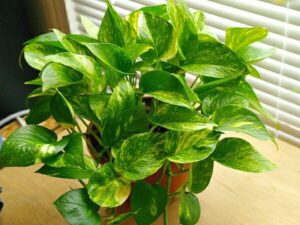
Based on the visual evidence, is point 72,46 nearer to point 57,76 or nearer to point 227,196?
point 57,76

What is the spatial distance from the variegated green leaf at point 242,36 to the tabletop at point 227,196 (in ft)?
1.06

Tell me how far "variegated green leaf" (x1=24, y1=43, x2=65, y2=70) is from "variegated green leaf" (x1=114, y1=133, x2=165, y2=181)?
0.20m

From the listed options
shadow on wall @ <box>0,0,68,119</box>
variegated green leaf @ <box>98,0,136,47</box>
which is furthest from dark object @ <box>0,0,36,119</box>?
variegated green leaf @ <box>98,0,136,47</box>

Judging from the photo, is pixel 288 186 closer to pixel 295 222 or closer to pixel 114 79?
pixel 295 222

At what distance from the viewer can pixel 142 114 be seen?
676mm

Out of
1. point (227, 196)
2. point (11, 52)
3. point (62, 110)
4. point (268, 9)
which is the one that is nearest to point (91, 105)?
point (62, 110)

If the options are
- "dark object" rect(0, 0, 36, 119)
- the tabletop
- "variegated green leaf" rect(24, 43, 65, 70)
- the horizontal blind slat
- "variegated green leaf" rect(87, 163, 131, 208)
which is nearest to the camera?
"variegated green leaf" rect(87, 163, 131, 208)

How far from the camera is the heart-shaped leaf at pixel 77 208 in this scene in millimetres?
645

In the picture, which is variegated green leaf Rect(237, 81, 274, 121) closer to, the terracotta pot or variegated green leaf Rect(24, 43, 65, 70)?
the terracotta pot

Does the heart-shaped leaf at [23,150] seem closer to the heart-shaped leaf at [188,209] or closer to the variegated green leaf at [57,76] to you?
the variegated green leaf at [57,76]

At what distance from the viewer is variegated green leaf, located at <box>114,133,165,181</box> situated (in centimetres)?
65

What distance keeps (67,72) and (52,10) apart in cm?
85

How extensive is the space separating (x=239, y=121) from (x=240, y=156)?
2.1 inches

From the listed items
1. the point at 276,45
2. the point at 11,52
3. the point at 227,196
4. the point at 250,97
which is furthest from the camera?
the point at 11,52
